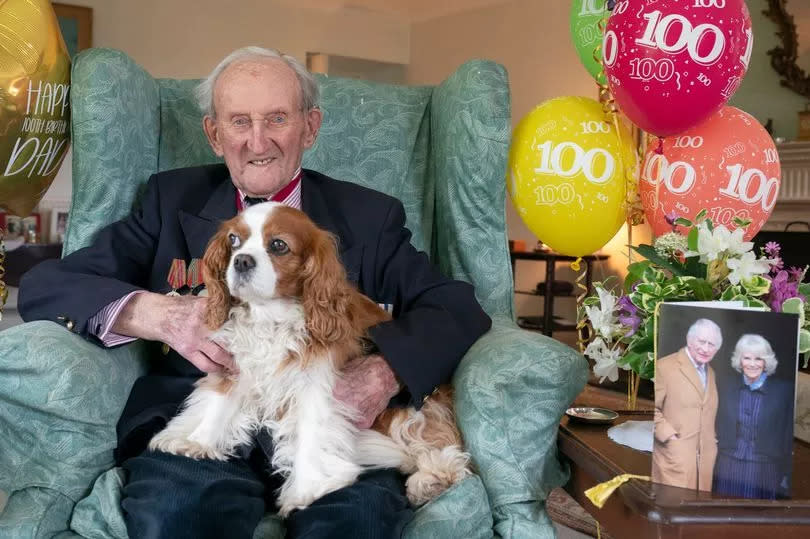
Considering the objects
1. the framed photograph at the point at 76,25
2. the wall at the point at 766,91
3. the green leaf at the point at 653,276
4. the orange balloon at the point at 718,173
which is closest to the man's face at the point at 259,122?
the green leaf at the point at 653,276

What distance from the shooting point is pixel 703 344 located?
52.2 inches

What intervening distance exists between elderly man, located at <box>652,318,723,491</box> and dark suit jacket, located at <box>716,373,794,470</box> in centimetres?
2

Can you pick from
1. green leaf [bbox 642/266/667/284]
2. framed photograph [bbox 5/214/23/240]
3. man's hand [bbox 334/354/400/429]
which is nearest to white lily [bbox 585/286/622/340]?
green leaf [bbox 642/266/667/284]

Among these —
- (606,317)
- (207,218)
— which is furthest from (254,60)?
(606,317)

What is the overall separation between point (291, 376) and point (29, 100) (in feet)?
3.76

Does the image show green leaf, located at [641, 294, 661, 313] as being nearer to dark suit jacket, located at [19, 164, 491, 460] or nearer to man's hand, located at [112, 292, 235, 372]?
dark suit jacket, located at [19, 164, 491, 460]

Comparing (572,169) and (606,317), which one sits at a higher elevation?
(572,169)

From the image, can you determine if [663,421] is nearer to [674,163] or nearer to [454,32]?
[674,163]

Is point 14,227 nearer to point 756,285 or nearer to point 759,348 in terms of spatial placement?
point 756,285

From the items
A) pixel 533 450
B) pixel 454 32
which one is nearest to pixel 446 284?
pixel 533 450

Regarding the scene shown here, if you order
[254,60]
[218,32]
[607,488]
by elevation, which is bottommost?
[607,488]

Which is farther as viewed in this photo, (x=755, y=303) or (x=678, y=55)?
(x=678, y=55)

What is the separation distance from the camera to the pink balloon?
2.14 meters

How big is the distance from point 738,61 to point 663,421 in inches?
50.1
